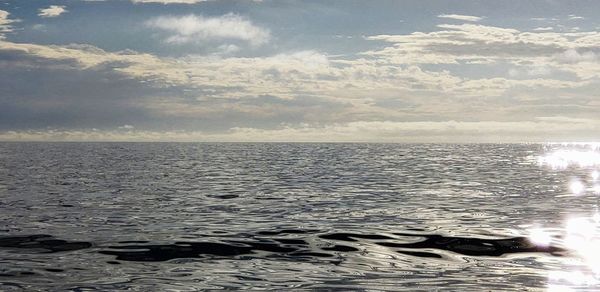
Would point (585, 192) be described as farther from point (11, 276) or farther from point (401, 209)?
point (11, 276)

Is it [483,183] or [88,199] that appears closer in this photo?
[88,199]

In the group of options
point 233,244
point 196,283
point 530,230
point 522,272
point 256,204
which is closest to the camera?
point 196,283

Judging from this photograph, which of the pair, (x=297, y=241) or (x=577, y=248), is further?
(x=297, y=241)

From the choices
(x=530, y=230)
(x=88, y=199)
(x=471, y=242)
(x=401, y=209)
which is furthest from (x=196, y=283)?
(x=88, y=199)

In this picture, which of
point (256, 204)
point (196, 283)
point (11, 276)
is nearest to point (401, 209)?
point (256, 204)

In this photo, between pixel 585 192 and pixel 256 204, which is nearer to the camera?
Answer: pixel 256 204

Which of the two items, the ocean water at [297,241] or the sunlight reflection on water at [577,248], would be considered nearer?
the sunlight reflection on water at [577,248]

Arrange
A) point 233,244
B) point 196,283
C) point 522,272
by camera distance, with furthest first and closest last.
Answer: point 233,244
point 522,272
point 196,283

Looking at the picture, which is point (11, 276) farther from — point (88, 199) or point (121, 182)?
point (121, 182)

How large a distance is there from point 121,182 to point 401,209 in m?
29.2

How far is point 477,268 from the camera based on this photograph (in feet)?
59.9

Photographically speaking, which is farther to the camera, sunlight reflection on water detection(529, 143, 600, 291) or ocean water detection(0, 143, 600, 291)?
ocean water detection(0, 143, 600, 291)

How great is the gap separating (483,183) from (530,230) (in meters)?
29.9

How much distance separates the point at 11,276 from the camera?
16.8 m
